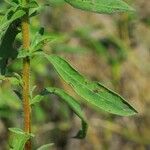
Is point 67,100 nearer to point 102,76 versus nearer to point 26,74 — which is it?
point 26,74

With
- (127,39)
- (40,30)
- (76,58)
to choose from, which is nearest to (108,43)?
(127,39)

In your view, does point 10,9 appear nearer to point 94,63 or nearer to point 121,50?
point 121,50

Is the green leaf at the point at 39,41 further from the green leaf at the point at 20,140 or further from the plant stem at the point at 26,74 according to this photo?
the green leaf at the point at 20,140

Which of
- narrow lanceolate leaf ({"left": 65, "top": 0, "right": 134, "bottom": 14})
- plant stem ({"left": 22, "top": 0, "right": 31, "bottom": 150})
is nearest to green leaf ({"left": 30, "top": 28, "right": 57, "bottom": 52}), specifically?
plant stem ({"left": 22, "top": 0, "right": 31, "bottom": 150})

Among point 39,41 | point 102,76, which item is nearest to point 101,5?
point 39,41

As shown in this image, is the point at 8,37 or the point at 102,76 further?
the point at 102,76

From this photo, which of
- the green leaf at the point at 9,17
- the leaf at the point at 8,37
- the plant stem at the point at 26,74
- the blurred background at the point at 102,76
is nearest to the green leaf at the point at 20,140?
the plant stem at the point at 26,74
